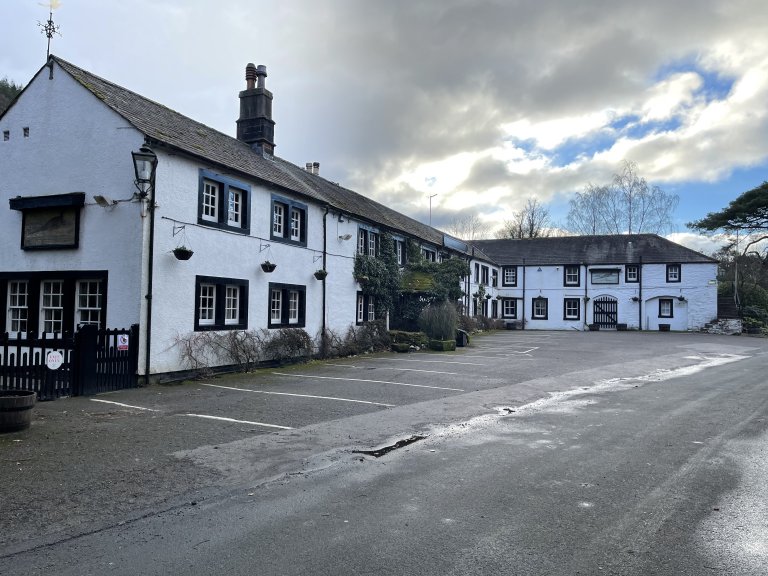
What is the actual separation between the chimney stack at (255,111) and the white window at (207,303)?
28.2ft

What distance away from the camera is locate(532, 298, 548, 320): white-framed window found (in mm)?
49062

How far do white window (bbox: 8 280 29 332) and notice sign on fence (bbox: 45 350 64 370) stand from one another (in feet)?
18.8

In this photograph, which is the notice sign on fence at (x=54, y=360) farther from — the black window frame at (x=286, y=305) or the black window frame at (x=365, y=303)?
the black window frame at (x=365, y=303)

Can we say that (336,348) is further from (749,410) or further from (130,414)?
(749,410)

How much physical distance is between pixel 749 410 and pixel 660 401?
154 cm

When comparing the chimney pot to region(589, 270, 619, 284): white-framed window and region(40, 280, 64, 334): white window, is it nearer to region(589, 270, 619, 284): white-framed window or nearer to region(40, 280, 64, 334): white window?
region(40, 280, 64, 334): white window

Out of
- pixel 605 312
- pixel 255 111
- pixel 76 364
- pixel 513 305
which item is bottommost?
pixel 76 364

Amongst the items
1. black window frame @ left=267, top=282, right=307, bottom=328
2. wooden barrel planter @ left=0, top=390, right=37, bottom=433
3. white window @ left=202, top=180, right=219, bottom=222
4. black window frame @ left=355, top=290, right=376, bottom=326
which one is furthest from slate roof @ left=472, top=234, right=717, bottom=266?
wooden barrel planter @ left=0, top=390, right=37, bottom=433

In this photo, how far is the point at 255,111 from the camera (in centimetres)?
2200

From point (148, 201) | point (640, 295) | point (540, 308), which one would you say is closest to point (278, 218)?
point (148, 201)

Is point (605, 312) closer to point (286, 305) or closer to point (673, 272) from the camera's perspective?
point (673, 272)

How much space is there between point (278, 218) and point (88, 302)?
264 inches

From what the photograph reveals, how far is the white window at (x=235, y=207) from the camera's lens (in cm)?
1623

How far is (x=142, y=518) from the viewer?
495 cm
